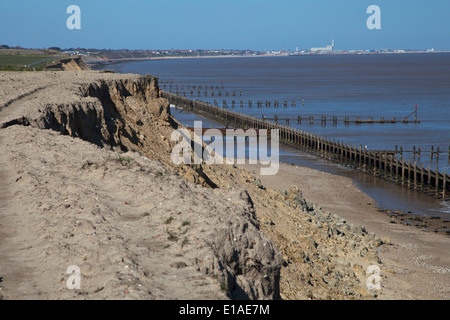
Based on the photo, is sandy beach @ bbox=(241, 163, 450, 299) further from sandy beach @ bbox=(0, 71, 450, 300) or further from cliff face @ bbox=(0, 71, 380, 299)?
cliff face @ bbox=(0, 71, 380, 299)

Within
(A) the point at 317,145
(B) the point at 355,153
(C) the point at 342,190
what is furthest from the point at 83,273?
(A) the point at 317,145

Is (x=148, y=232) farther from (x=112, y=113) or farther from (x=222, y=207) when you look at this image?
(x=112, y=113)

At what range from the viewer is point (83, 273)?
25.1ft

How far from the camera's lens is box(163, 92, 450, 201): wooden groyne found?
115 ft

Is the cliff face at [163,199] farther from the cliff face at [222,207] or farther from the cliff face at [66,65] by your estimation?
the cliff face at [66,65]

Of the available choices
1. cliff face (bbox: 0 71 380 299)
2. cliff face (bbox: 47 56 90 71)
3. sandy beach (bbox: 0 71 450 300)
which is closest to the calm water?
sandy beach (bbox: 0 71 450 300)

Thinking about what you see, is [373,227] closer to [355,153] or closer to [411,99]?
[355,153]

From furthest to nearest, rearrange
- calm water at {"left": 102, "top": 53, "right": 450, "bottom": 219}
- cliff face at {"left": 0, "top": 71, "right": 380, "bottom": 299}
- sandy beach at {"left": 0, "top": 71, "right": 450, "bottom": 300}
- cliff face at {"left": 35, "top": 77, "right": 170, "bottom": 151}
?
1. calm water at {"left": 102, "top": 53, "right": 450, "bottom": 219}
2. cliff face at {"left": 35, "top": 77, "right": 170, "bottom": 151}
3. cliff face at {"left": 0, "top": 71, "right": 380, "bottom": 299}
4. sandy beach at {"left": 0, "top": 71, "right": 450, "bottom": 300}

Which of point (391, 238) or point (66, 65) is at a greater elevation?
point (66, 65)

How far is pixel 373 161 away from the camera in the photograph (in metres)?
41.4

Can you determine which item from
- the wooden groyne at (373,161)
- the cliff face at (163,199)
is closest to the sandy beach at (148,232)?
the cliff face at (163,199)

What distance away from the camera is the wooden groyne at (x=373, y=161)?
34.9 metres

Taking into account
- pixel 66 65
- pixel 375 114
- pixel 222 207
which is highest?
pixel 66 65

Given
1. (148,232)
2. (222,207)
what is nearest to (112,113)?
(222,207)
